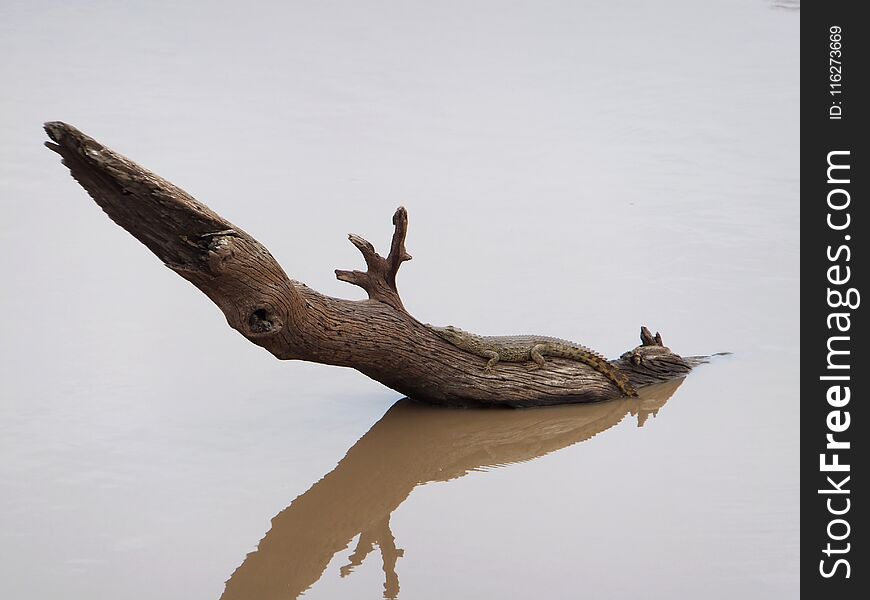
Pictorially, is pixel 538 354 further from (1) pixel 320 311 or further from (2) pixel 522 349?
(1) pixel 320 311

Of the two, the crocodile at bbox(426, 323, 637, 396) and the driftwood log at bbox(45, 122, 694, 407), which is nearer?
the driftwood log at bbox(45, 122, 694, 407)

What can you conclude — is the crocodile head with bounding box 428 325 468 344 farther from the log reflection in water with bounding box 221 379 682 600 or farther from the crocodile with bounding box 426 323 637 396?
the log reflection in water with bounding box 221 379 682 600

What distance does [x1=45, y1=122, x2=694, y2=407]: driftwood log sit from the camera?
6.10 m

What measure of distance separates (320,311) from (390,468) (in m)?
0.88

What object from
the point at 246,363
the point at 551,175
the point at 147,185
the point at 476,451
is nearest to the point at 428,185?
the point at 551,175

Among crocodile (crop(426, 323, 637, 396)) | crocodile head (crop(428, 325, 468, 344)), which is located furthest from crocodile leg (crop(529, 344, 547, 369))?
crocodile head (crop(428, 325, 468, 344))

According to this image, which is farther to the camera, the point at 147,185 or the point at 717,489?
the point at 717,489

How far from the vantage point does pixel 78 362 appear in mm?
8039

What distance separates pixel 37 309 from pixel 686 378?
13.5ft

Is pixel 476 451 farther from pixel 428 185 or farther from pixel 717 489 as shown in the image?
pixel 428 185

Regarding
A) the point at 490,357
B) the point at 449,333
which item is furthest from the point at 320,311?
the point at 490,357

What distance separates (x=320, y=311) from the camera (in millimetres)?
6816

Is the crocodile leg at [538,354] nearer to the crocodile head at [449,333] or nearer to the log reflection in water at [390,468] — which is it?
the log reflection in water at [390,468]

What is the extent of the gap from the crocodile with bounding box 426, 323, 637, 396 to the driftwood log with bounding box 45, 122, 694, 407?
0.04 meters
